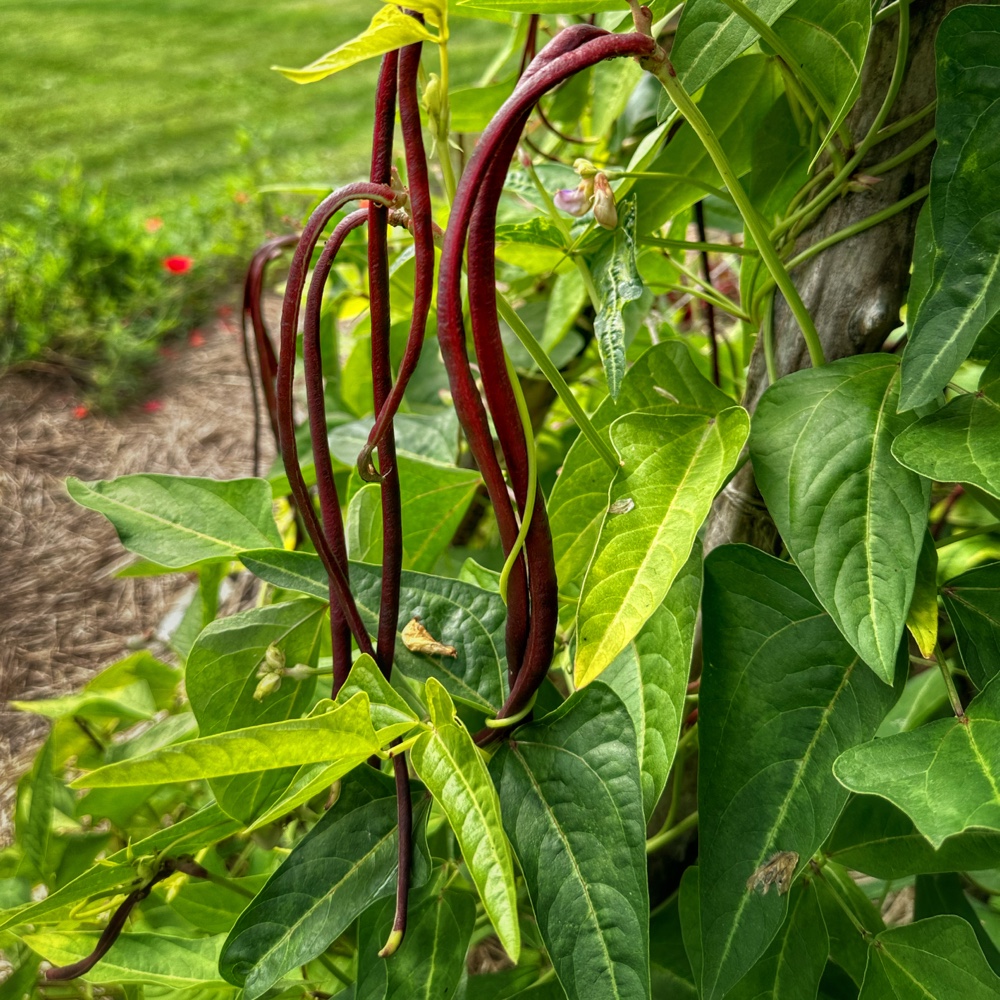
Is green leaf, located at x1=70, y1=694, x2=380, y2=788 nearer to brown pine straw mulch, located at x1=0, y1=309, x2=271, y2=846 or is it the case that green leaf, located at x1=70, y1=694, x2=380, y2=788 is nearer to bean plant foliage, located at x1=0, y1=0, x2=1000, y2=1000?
bean plant foliage, located at x1=0, y1=0, x2=1000, y2=1000

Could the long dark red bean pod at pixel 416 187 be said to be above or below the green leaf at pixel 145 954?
above

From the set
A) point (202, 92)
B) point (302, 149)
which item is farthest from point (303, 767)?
point (202, 92)

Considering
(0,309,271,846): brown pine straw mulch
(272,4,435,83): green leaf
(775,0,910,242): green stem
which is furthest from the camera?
(0,309,271,846): brown pine straw mulch

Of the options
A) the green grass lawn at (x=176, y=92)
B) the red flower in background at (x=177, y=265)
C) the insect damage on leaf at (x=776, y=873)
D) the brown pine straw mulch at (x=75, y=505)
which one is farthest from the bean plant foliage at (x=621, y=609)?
the green grass lawn at (x=176, y=92)

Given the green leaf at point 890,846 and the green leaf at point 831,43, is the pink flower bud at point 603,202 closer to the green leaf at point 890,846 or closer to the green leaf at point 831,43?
the green leaf at point 831,43

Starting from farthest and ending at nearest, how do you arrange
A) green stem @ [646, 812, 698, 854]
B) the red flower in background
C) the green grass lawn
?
the green grass lawn, the red flower in background, green stem @ [646, 812, 698, 854]

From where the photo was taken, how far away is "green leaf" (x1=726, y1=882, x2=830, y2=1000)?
1.49 feet

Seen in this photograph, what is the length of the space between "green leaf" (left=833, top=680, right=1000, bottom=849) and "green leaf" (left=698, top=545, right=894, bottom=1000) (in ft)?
0.14

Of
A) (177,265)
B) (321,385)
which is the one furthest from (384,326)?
(177,265)

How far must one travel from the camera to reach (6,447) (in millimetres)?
1756

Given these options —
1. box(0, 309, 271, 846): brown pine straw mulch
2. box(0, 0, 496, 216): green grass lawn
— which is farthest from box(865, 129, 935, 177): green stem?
box(0, 0, 496, 216): green grass lawn

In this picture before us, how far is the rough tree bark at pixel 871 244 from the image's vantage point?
418 mm

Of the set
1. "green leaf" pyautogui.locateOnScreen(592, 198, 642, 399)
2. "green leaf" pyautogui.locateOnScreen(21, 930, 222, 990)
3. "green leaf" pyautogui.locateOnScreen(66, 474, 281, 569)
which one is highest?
"green leaf" pyautogui.locateOnScreen(592, 198, 642, 399)

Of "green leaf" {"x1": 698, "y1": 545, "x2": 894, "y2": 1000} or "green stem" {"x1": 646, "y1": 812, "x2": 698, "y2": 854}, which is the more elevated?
"green leaf" {"x1": 698, "y1": 545, "x2": 894, "y2": 1000}
